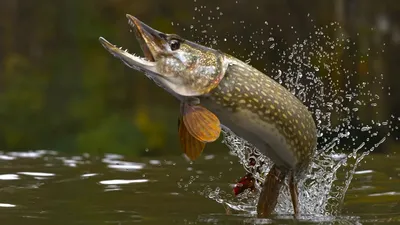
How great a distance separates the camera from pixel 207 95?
169 inches

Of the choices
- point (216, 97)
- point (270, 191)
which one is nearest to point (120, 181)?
point (270, 191)

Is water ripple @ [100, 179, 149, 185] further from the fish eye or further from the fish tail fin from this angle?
the fish eye

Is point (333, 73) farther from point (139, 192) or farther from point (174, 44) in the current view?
point (174, 44)

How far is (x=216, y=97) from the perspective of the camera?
14.1 ft

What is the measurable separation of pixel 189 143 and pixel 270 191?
2.10 ft

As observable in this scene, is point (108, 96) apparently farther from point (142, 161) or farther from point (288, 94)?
point (288, 94)

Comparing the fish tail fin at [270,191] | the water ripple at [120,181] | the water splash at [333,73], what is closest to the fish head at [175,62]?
the fish tail fin at [270,191]

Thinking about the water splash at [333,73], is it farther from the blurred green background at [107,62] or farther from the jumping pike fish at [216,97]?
the jumping pike fish at [216,97]

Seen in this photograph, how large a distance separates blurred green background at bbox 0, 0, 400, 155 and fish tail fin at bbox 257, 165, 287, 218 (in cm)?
817

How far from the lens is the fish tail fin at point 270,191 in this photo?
15.4 ft

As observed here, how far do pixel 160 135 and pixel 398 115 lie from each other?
3.79 metres

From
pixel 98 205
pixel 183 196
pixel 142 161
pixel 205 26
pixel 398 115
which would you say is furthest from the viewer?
pixel 205 26

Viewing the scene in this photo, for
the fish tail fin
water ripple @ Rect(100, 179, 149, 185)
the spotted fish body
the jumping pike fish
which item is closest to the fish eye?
the jumping pike fish

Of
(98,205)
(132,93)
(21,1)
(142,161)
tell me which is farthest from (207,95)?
(21,1)
